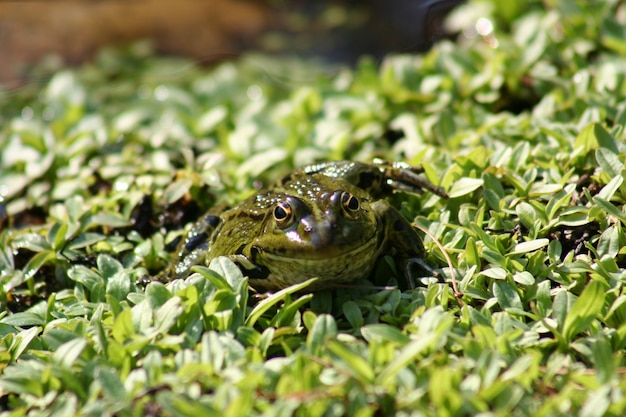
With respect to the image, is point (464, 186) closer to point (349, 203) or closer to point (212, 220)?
point (349, 203)

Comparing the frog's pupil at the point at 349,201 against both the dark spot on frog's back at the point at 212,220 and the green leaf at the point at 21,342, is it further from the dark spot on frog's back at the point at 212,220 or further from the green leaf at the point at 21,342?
the green leaf at the point at 21,342

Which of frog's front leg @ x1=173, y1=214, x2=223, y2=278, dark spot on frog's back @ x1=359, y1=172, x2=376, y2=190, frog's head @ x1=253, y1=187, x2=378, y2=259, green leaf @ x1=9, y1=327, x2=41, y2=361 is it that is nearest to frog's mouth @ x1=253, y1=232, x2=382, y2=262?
frog's head @ x1=253, y1=187, x2=378, y2=259

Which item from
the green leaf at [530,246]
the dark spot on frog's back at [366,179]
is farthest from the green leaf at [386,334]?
the dark spot on frog's back at [366,179]

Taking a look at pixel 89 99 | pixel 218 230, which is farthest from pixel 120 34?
pixel 218 230

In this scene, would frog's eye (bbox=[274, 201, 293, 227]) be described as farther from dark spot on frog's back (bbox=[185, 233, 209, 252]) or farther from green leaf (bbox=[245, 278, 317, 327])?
dark spot on frog's back (bbox=[185, 233, 209, 252])

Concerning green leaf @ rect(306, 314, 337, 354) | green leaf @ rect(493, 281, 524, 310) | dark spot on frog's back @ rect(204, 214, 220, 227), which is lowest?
green leaf @ rect(493, 281, 524, 310)

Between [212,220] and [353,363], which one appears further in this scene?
[212,220]

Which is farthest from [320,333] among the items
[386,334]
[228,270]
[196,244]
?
[196,244]
